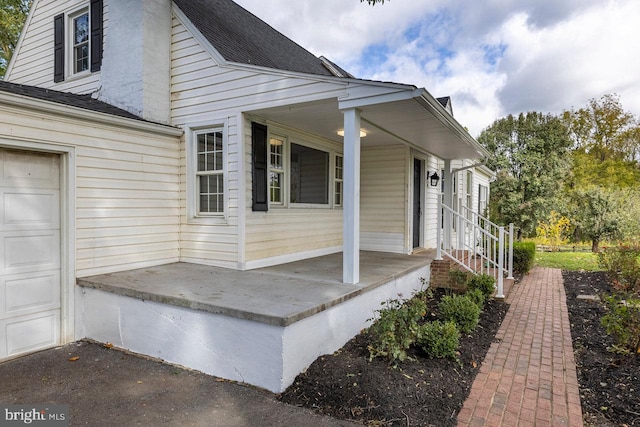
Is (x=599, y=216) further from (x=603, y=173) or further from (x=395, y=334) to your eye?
(x=395, y=334)

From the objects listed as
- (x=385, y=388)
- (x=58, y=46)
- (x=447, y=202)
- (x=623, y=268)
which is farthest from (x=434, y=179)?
(x=58, y=46)

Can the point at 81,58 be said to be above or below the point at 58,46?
below

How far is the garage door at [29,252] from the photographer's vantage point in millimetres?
3875

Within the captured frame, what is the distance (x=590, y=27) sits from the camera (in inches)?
588

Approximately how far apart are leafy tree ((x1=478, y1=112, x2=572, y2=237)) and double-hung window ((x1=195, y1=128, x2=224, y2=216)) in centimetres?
1357

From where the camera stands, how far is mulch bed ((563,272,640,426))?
8.75 ft

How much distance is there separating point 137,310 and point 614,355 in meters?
5.16

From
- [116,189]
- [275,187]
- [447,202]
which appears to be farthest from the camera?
[447,202]

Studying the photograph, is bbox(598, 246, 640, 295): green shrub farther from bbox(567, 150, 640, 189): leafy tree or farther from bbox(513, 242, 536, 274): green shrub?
bbox(567, 150, 640, 189): leafy tree

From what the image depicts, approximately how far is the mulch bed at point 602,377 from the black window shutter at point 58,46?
366 inches

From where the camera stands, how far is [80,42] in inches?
269

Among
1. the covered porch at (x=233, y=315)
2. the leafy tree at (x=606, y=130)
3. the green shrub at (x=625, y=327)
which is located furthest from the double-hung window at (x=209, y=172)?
the leafy tree at (x=606, y=130)

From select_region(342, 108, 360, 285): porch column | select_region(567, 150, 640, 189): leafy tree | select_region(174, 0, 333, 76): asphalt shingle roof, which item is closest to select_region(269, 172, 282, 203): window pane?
select_region(174, 0, 333, 76): asphalt shingle roof

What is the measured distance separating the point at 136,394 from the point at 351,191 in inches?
118
